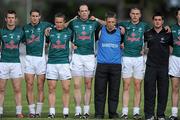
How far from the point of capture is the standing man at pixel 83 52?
13.4m

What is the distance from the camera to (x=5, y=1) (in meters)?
38.8

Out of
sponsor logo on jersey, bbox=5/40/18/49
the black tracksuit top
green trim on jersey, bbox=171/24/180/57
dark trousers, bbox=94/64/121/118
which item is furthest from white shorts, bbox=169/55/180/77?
sponsor logo on jersey, bbox=5/40/18/49

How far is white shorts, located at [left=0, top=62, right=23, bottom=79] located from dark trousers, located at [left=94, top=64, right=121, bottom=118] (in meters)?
1.60

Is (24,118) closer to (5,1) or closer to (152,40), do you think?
(152,40)

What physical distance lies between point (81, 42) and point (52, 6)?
1257 inches

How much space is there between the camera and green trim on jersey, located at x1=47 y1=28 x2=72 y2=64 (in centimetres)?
1327

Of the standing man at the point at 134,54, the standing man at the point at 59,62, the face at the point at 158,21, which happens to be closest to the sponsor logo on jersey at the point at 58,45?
the standing man at the point at 59,62

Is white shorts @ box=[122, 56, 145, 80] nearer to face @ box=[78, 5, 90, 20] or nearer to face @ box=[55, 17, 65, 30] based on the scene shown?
face @ box=[78, 5, 90, 20]

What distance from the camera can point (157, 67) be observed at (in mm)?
12945

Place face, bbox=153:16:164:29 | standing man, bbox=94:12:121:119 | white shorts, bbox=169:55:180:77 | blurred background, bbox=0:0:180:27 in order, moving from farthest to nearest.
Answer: blurred background, bbox=0:0:180:27 < standing man, bbox=94:12:121:119 < white shorts, bbox=169:55:180:77 < face, bbox=153:16:164:29

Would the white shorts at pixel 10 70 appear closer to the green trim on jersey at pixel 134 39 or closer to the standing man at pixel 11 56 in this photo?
the standing man at pixel 11 56

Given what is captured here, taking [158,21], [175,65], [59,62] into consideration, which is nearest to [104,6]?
[59,62]

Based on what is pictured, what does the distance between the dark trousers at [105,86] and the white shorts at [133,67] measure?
147 millimetres

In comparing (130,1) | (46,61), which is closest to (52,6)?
(130,1)
